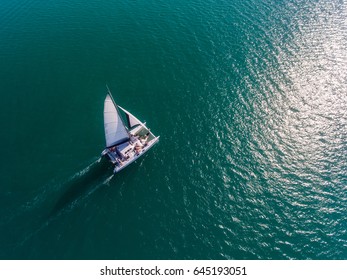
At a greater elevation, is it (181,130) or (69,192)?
(181,130)

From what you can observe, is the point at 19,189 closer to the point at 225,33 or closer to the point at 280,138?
the point at 280,138

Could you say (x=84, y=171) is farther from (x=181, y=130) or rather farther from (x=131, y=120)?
(x=181, y=130)

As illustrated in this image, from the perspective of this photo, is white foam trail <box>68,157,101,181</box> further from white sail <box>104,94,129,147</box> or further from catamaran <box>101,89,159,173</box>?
white sail <box>104,94,129,147</box>

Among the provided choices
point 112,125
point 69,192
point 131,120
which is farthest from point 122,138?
point 69,192

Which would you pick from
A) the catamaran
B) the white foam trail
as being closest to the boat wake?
the white foam trail

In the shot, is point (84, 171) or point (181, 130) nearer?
point (84, 171)

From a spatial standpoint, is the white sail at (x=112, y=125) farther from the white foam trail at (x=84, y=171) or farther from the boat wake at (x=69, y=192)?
the boat wake at (x=69, y=192)

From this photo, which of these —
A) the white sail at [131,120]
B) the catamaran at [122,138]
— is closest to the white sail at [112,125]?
the catamaran at [122,138]
